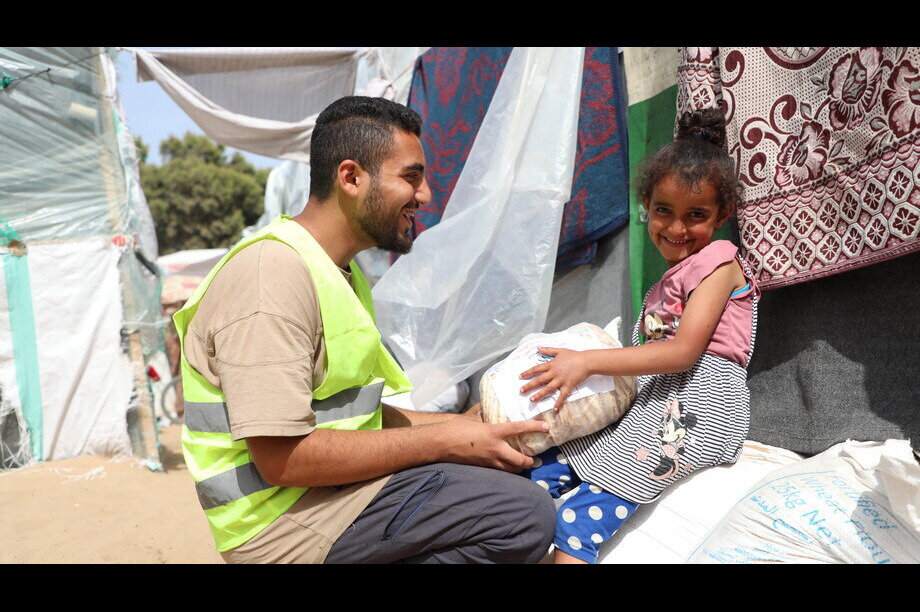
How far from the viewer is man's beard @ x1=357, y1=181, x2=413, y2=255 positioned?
5.42ft

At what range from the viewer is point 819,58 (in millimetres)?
1756

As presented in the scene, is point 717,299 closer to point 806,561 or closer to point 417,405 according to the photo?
point 806,561

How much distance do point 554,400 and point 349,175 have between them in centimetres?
79

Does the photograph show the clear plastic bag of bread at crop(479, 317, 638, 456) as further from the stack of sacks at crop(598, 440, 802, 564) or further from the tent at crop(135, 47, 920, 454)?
the tent at crop(135, 47, 920, 454)

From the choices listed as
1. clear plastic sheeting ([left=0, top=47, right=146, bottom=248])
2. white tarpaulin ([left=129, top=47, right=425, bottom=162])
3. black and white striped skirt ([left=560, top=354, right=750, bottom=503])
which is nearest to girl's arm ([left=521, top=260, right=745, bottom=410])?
black and white striped skirt ([left=560, top=354, right=750, bottom=503])

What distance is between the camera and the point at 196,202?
18.9 m

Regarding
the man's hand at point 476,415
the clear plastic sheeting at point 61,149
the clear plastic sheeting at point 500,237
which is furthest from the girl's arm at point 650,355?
the clear plastic sheeting at point 61,149

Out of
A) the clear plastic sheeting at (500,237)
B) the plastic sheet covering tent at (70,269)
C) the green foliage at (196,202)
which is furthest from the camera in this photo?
the green foliage at (196,202)

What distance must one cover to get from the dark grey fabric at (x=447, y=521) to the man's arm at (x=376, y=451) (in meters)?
0.04

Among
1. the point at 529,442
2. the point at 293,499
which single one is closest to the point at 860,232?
the point at 529,442

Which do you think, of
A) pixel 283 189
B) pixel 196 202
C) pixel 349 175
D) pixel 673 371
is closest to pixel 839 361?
pixel 673 371

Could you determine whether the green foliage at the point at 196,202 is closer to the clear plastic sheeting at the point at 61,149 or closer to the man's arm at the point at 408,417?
the clear plastic sheeting at the point at 61,149

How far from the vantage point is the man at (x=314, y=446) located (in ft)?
4.38

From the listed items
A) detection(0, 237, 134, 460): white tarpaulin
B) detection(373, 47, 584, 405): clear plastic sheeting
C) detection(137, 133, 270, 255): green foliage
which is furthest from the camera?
detection(137, 133, 270, 255): green foliage
